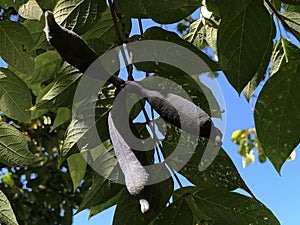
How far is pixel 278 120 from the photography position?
835 mm

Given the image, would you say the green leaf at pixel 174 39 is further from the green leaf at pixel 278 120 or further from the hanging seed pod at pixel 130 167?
the hanging seed pod at pixel 130 167

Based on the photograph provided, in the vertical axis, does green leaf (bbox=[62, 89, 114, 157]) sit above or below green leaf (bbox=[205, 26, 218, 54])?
below

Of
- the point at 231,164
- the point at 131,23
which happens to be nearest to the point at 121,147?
the point at 231,164

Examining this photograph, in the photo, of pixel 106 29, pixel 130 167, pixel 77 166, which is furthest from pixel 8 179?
pixel 130 167

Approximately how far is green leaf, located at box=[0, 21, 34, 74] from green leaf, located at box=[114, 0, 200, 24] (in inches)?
7.6

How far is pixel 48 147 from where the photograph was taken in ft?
10.7

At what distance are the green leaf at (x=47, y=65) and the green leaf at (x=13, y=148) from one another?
9.4 inches

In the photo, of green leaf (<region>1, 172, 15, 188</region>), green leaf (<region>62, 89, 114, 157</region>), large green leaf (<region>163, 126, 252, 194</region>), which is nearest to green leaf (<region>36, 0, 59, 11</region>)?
green leaf (<region>62, 89, 114, 157</region>)

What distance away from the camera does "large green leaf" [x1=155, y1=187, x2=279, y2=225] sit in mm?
787

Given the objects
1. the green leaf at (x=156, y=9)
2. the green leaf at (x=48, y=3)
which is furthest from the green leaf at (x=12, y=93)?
the green leaf at (x=156, y=9)

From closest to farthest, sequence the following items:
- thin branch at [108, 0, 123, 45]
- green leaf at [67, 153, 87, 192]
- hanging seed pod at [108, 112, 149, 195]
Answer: hanging seed pod at [108, 112, 149, 195], thin branch at [108, 0, 123, 45], green leaf at [67, 153, 87, 192]

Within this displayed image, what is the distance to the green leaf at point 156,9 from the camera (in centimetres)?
76

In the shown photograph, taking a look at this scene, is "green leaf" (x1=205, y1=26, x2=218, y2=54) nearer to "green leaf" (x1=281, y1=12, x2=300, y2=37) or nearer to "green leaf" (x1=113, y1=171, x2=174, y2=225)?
"green leaf" (x1=281, y1=12, x2=300, y2=37)

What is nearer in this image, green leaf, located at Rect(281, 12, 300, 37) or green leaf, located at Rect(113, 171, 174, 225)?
green leaf, located at Rect(113, 171, 174, 225)
